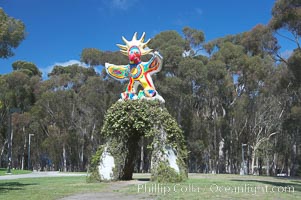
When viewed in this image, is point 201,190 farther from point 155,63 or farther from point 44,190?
point 155,63

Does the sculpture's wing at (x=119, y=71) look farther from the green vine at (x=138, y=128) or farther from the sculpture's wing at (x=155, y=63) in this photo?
the green vine at (x=138, y=128)

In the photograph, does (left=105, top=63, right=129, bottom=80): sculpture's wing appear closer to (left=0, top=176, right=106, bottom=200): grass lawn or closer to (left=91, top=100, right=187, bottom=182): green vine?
(left=91, top=100, right=187, bottom=182): green vine

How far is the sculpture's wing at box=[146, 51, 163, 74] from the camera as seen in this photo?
17.7 metres

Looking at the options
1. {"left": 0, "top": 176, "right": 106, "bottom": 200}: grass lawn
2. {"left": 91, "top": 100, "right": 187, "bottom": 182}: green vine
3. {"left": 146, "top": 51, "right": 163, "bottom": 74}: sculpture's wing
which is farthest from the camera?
{"left": 146, "top": 51, "right": 163, "bottom": 74}: sculpture's wing

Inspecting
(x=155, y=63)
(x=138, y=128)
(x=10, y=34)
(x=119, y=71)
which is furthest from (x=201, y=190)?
(x=10, y=34)

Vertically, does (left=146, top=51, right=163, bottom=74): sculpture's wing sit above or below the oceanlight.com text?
above

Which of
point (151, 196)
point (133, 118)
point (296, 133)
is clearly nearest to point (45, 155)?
point (296, 133)

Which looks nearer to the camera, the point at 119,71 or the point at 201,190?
the point at 201,190

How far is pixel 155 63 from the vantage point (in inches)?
699

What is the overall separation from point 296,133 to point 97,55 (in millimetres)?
23426

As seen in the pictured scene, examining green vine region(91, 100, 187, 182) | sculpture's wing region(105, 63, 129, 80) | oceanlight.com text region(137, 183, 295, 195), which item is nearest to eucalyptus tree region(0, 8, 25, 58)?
sculpture's wing region(105, 63, 129, 80)

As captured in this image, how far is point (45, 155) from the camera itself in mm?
56781

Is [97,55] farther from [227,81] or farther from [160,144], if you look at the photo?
[160,144]

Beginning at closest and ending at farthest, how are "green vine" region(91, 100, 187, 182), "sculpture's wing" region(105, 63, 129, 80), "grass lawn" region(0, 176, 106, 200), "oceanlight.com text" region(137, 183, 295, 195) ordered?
1. "grass lawn" region(0, 176, 106, 200)
2. "oceanlight.com text" region(137, 183, 295, 195)
3. "green vine" region(91, 100, 187, 182)
4. "sculpture's wing" region(105, 63, 129, 80)
